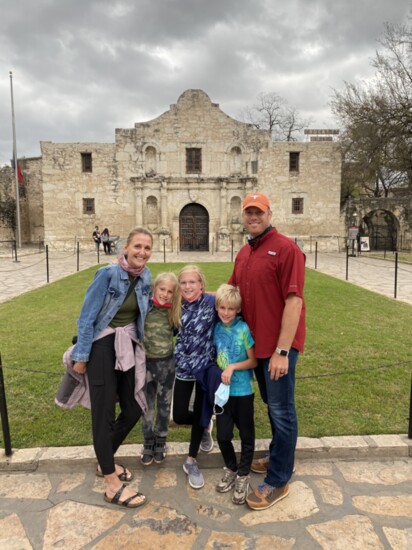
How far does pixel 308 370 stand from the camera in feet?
16.5

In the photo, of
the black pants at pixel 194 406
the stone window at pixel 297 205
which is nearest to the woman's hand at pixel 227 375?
the black pants at pixel 194 406

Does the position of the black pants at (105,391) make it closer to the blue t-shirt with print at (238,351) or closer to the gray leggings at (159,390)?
the gray leggings at (159,390)

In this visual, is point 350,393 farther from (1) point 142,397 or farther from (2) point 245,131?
(2) point 245,131

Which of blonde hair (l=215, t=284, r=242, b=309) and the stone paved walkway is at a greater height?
blonde hair (l=215, t=284, r=242, b=309)

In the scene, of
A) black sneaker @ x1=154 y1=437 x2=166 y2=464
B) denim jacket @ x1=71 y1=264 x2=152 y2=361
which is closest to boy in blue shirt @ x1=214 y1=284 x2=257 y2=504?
black sneaker @ x1=154 y1=437 x2=166 y2=464

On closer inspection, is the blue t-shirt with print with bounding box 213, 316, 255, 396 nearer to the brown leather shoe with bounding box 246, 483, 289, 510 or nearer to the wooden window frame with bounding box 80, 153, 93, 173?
the brown leather shoe with bounding box 246, 483, 289, 510

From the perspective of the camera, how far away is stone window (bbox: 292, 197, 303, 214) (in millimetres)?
26094

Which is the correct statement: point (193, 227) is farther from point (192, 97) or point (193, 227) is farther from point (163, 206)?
point (192, 97)

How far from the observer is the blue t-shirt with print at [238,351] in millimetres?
2729

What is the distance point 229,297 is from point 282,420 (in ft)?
3.10

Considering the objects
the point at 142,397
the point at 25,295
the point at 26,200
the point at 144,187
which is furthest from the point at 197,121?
the point at 142,397

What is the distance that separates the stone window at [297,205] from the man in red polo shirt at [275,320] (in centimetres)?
2447

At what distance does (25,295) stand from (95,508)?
8.36 m

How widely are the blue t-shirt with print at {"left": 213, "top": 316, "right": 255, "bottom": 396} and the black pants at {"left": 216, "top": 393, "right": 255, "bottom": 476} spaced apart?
0.08 metres
